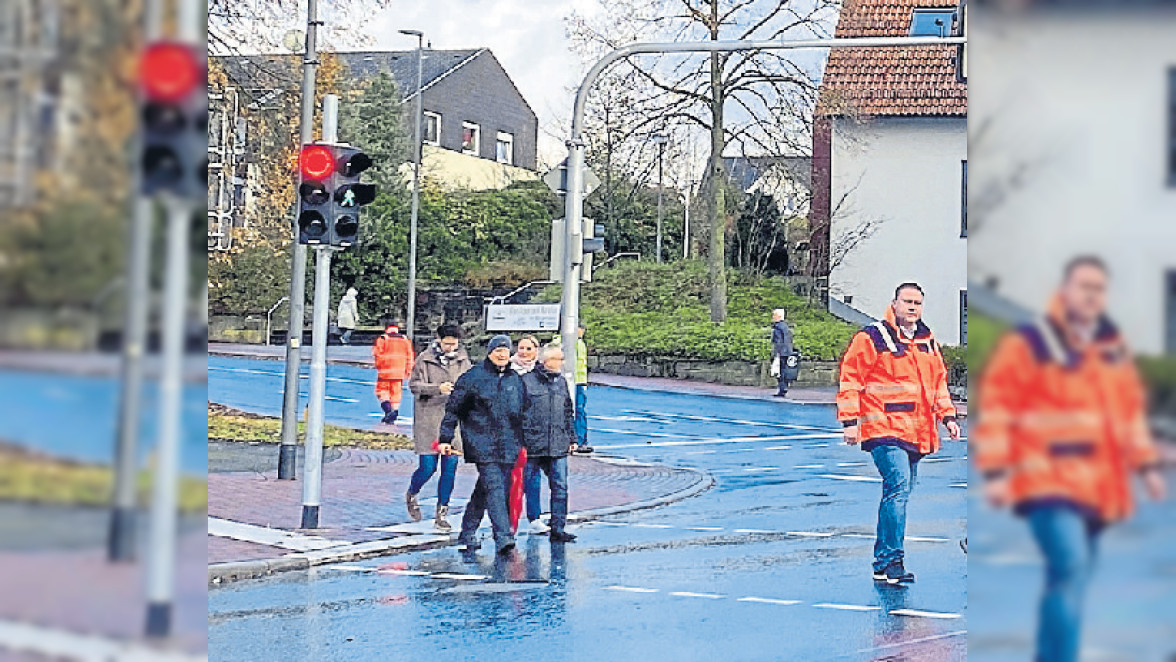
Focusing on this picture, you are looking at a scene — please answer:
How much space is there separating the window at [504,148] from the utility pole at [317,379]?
50.9 metres

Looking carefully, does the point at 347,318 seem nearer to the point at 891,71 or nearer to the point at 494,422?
the point at 891,71

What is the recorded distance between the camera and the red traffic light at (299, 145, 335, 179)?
12.2m

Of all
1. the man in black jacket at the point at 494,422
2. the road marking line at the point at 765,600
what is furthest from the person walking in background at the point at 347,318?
the road marking line at the point at 765,600

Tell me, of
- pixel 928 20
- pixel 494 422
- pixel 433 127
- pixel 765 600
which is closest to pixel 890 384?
pixel 765 600

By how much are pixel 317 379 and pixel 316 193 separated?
141cm

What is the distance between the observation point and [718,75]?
1361 inches

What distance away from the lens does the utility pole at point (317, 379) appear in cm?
1221

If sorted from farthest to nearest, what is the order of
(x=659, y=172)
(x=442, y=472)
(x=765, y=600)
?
(x=659, y=172)
(x=442, y=472)
(x=765, y=600)

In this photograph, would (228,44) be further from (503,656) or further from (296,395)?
(503,656)
